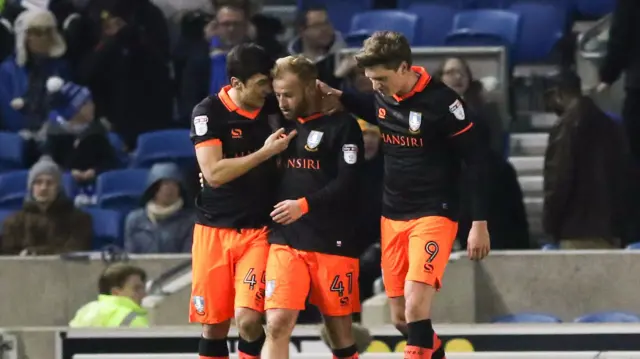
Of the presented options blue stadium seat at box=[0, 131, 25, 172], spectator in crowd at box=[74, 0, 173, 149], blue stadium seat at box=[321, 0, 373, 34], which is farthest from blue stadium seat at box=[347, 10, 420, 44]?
blue stadium seat at box=[0, 131, 25, 172]

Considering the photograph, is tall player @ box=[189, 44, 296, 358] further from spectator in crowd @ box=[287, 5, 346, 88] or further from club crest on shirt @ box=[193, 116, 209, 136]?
spectator in crowd @ box=[287, 5, 346, 88]

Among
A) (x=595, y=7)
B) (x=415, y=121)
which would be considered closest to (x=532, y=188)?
(x=595, y=7)

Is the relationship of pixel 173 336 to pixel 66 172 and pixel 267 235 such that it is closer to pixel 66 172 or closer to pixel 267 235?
pixel 267 235

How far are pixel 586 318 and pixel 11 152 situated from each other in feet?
17.8

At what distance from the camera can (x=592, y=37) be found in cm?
1392

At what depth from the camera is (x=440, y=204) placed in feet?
26.6

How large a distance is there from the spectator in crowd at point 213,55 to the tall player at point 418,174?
4.87 m

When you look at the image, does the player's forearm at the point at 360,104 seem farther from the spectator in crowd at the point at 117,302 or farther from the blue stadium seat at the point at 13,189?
the blue stadium seat at the point at 13,189

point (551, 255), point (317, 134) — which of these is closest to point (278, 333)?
point (317, 134)

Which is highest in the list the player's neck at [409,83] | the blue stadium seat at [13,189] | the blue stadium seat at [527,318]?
the player's neck at [409,83]

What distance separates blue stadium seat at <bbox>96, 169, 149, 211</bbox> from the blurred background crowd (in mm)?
11

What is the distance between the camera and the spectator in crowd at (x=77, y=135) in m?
13.1

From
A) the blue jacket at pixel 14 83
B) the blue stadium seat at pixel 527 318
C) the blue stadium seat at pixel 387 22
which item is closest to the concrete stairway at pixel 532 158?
the blue stadium seat at pixel 387 22

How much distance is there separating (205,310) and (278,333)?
43cm
